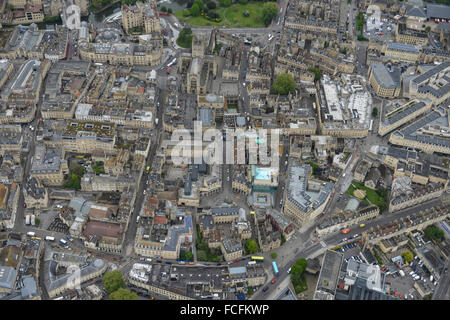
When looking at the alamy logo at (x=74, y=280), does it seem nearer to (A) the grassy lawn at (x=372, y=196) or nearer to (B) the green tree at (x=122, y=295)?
(B) the green tree at (x=122, y=295)

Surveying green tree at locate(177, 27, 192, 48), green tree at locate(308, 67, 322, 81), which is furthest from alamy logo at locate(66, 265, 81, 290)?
green tree at locate(177, 27, 192, 48)

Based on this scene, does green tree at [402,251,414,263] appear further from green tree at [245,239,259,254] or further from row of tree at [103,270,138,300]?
row of tree at [103,270,138,300]

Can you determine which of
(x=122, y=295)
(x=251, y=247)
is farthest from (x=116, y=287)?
(x=251, y=247)

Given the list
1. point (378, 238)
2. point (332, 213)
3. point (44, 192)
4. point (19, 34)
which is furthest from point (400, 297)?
point (19, 34)

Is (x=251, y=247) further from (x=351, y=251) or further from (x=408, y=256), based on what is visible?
(x=408, y=256)

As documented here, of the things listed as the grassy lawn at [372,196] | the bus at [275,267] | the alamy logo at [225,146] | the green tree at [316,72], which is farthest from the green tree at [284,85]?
the bus at [275,267]

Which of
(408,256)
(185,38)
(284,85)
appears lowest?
(408,256)
